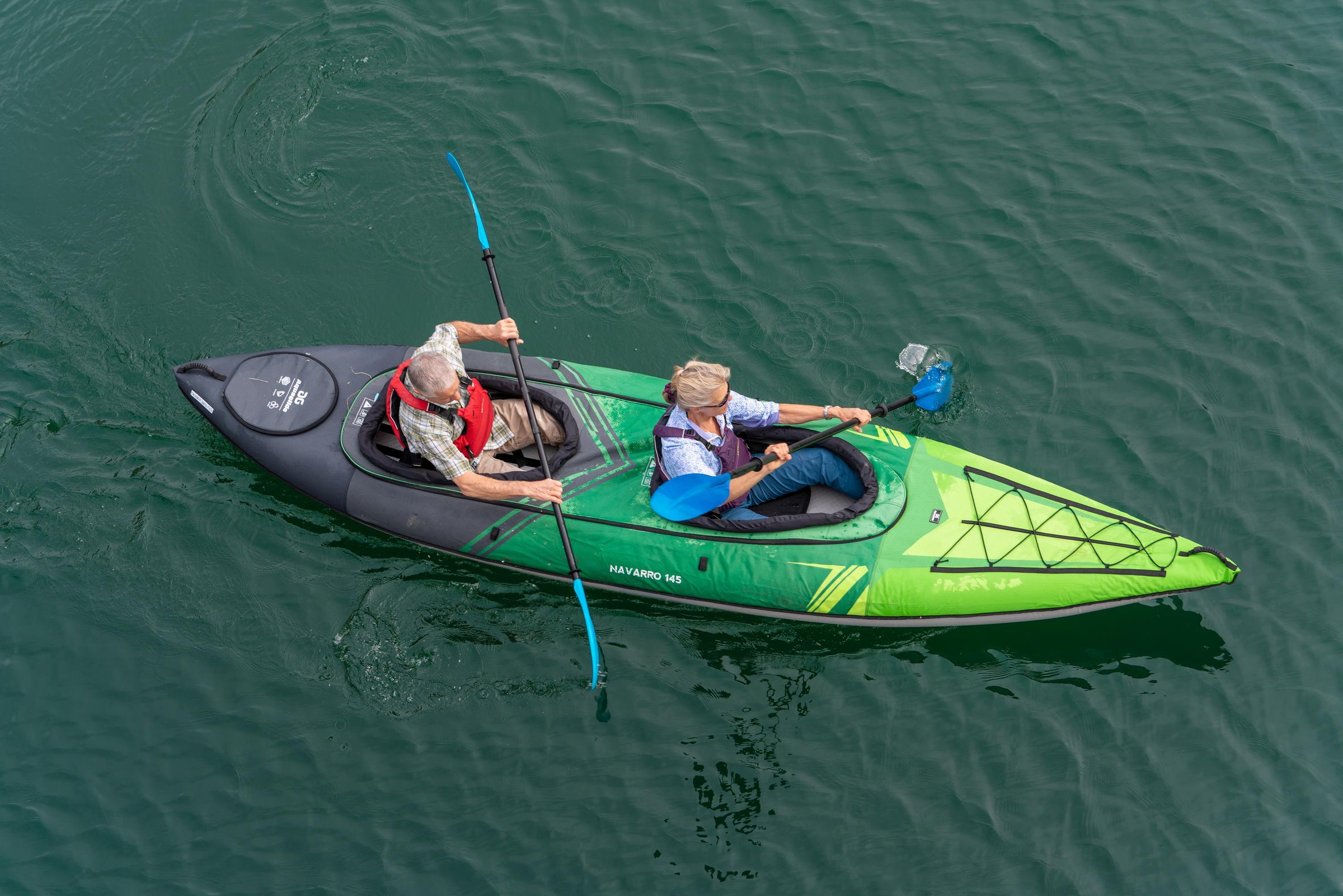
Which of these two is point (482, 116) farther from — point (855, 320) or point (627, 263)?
point (855, 320)

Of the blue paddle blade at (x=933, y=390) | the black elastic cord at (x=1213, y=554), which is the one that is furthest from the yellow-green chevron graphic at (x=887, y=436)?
the black elastic cord at (x=1213, y=554)

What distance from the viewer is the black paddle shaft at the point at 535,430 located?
5.59 m

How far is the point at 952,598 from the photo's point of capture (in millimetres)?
5586

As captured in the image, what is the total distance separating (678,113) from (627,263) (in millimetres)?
1701

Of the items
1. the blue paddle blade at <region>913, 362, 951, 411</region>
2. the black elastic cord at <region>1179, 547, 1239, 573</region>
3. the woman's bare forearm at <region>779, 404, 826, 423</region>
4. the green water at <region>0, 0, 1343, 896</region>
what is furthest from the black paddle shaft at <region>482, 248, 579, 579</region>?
the black elastic cord at <region>1179, 547, 1239, 573</region>

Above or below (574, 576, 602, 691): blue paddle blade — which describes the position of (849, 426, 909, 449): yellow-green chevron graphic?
above

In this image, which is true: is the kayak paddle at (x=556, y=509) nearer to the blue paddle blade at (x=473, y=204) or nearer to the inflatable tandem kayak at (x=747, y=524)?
the inflatable tandem kayak at (x=747, y=524)

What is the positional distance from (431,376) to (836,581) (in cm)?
263

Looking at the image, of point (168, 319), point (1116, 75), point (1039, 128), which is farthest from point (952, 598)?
point (168, 319)

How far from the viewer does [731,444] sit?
223 inches

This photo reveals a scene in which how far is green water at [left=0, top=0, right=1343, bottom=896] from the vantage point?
5.29 meters

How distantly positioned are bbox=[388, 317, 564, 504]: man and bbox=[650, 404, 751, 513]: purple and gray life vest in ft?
2.06

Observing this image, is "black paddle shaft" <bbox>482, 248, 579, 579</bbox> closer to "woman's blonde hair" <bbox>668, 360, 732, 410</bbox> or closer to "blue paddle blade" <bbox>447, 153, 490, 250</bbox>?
"blue paddle blade" <bbox>447, 153, 490, 250</bbox>

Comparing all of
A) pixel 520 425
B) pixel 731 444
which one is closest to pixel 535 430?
pixel 520 425
